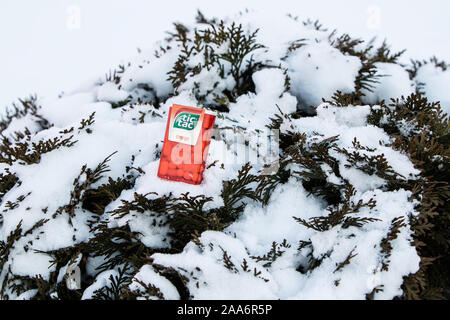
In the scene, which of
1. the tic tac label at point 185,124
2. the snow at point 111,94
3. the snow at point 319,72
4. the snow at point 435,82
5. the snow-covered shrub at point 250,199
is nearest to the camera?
the snow-covered shrub at point 250,199

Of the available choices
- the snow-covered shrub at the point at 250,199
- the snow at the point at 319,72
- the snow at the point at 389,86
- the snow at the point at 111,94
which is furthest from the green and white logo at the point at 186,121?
the snow at the point at 389,86

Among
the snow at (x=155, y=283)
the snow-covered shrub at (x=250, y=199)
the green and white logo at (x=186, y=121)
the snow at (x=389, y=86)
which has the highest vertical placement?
the snow at (x=389, y=86)

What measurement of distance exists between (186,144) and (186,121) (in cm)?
17

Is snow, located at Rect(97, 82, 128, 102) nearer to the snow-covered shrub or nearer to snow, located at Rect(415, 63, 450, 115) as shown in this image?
the snow-covered shrub

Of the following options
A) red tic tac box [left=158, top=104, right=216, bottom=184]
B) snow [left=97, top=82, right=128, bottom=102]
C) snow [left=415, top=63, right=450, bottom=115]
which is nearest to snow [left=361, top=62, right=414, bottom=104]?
snow [left=415, top=63, right=450, bottom=115]

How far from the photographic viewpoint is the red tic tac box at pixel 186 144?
2459 mm

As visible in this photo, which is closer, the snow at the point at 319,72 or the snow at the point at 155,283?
the snow at the point at 155,283

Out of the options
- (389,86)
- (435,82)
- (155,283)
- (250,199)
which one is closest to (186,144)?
(250,199)

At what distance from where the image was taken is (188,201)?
89.2 inches

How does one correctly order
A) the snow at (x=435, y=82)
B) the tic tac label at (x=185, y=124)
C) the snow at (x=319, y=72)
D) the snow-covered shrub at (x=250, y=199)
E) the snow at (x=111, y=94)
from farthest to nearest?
the snow at (x=111, y=94), the snow at (x=435, y=82), the snow at (x=319, y=72), the tic tac label at (x=185, y=124), the snow-covered shrub at (x=250, y=199)

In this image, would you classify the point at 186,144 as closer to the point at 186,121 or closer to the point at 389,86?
the point at 186,121

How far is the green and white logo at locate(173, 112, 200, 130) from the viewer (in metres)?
2.46

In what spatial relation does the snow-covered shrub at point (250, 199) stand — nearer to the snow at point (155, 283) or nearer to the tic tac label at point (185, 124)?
the snow at point (155, 283)
